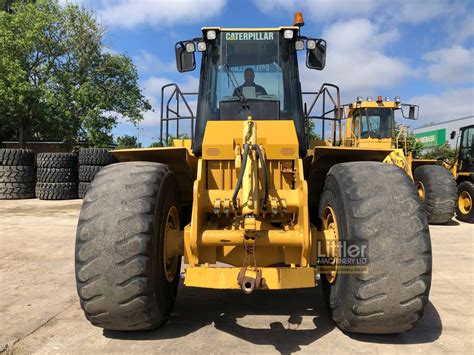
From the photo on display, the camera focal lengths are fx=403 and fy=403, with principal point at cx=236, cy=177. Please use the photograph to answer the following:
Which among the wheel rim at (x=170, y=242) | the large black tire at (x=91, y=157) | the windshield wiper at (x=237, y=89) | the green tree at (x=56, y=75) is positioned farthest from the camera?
the green tree at (x=56, y=75)

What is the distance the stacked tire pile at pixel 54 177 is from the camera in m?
14.7

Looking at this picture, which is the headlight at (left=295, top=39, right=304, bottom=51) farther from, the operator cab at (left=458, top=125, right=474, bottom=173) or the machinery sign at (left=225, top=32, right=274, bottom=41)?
the operator cab at (left=458, top=125, right=474, bottom=173)

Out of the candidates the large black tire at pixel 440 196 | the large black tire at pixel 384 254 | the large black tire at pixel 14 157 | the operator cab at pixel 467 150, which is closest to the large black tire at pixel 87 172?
the large black tire at pixel 14 157

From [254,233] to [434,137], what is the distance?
51836mm

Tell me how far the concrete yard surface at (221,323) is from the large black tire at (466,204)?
5958 millimetres

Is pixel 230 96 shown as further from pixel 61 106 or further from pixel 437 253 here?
pixel 61 106

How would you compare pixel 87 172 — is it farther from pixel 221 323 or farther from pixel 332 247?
pixel 332 247

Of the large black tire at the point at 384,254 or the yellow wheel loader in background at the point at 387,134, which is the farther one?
the yellow wheel loader in background at the point at 387,134

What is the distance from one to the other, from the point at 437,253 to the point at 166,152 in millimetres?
5422

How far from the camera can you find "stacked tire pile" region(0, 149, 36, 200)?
1482 cm

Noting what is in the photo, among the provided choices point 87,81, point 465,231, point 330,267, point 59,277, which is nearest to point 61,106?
point 87,81

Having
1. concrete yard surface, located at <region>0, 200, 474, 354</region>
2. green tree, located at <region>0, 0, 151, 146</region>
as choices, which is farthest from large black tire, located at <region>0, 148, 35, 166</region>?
concrete yard surface, located at <region>0, 200, 474, 354</region>

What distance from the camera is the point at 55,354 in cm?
320

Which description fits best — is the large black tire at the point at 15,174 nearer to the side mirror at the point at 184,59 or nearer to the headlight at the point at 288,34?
the side mirror at the point at 184,59
